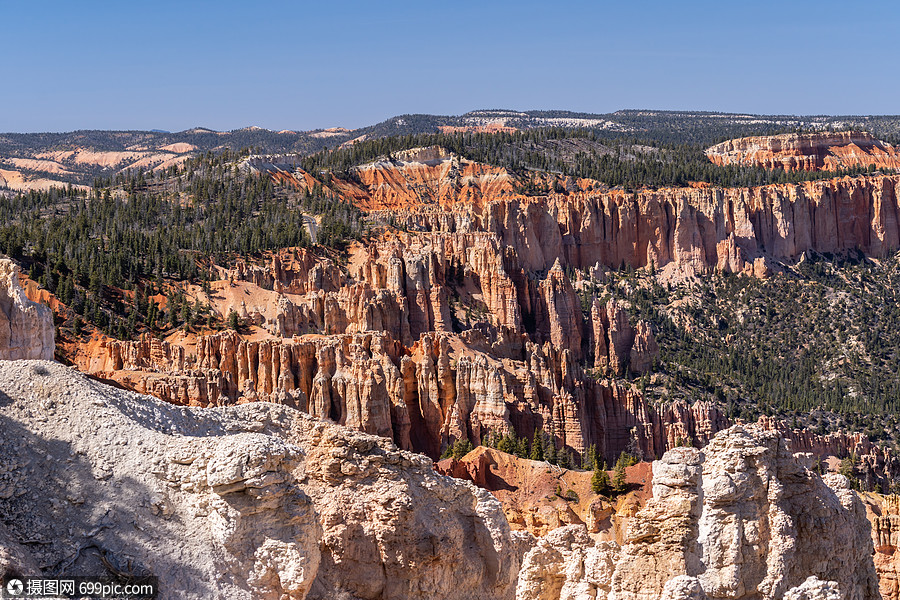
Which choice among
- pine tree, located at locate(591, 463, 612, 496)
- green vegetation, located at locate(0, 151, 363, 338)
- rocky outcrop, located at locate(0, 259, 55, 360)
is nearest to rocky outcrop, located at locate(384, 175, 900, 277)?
green vegetation, located at locate(0, 151, 363, 338)

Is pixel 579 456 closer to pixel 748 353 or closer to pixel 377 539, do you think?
pixel 377 539

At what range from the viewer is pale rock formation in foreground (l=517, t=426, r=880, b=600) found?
57.1 feet

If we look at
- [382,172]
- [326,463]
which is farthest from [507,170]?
[326,463]

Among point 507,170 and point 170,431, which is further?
point 507,170

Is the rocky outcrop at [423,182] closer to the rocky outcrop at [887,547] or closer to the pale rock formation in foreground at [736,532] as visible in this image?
the rocky outcrop at [887,547]

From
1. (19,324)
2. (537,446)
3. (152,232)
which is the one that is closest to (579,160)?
(152,232)

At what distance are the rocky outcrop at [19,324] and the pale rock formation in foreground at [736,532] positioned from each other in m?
23.4

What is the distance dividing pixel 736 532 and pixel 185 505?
8.30 meters

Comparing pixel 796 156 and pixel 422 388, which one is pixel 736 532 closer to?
pixel 422 388

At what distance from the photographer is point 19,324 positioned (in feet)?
119

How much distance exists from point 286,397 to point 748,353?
70218 millimetres

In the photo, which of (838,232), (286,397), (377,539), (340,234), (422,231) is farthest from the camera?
(838,232)

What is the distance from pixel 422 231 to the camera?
353 feet

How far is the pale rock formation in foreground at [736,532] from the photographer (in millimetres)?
17406
